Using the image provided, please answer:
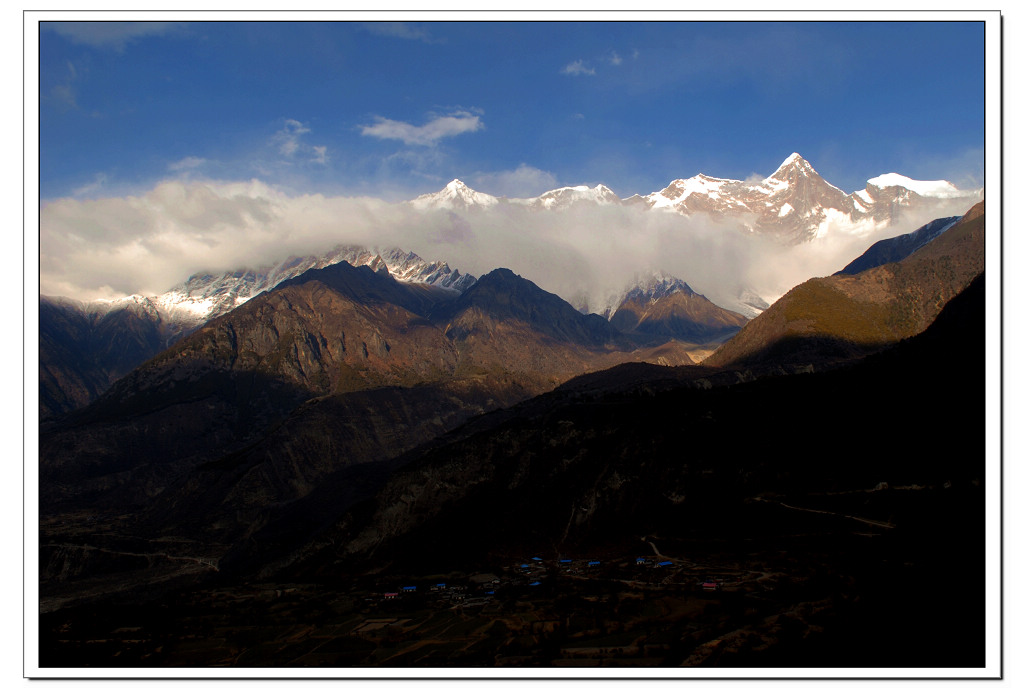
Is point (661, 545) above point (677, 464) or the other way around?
the other way around

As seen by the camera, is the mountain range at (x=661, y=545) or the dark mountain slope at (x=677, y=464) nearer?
the mountain range at (x=661, y=545)

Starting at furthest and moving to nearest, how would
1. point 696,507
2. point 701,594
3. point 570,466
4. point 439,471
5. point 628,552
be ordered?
point 439,471 → point 570,466 → point 696,507 → point 628,552 → point 701,594

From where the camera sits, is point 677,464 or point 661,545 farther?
point 677,464

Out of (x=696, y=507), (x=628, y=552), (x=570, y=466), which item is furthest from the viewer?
(x=570, y=466)

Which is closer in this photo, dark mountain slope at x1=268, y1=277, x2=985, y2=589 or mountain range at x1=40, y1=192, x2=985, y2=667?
mountain range at x1=40, y1=192, x2=985, y2=667
